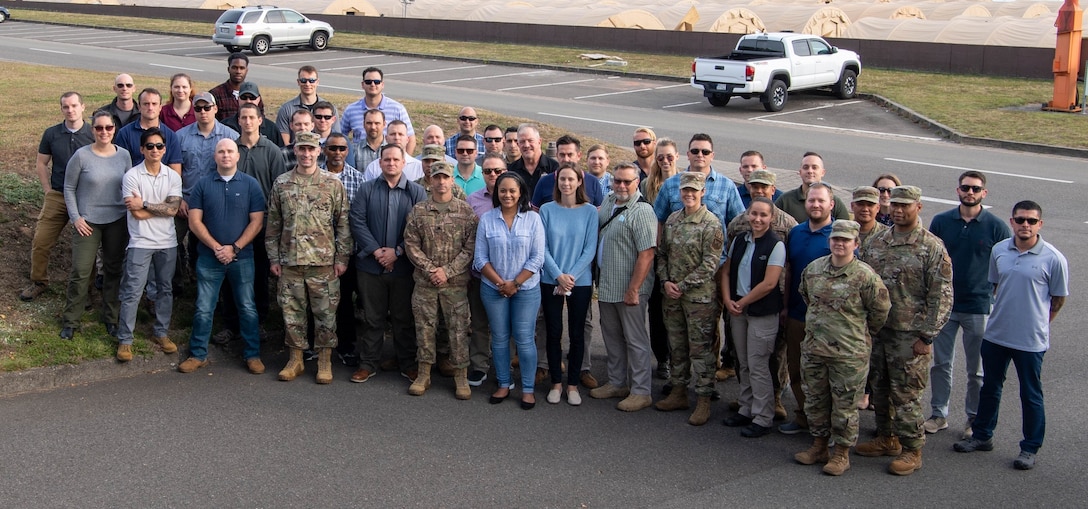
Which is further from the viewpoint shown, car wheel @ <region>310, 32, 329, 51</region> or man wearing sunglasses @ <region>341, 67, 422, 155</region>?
car wheel @ <region>310, 32, 329, 51</region>

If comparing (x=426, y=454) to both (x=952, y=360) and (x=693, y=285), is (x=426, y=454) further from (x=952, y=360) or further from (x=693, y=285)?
(x=952, y=360)

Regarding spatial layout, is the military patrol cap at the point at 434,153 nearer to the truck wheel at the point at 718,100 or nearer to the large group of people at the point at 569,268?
the large group of people at the point at 569,268

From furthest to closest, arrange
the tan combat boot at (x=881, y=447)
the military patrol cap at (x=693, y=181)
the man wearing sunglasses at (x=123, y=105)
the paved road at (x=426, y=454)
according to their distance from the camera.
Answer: the man wearing sunglasses at (x=123, y=105) < the military patrol cap at (x=693, y=181) < the tan combat boot at (x=881, y=447) < the paved road at (x=426, y=454)

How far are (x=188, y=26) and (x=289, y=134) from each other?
1714 inches

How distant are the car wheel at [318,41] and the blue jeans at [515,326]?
34604 mm

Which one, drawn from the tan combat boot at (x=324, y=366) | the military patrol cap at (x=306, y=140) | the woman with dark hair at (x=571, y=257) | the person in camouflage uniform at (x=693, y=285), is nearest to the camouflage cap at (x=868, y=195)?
the person in camouflage uniform at (x=693, y=285)

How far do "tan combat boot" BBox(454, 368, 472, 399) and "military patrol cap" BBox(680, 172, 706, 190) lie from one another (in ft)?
7.78

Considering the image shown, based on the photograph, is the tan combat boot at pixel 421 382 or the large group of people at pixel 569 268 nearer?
the large group of people at pixel 569 268

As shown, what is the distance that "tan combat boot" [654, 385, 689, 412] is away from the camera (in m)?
8.12

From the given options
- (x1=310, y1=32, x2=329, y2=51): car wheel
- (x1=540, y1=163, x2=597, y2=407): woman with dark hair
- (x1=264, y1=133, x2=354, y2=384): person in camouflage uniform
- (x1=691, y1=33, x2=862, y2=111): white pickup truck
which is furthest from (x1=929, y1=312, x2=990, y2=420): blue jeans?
(x1=310, y1=32, x2=329, y2=51): car wheel

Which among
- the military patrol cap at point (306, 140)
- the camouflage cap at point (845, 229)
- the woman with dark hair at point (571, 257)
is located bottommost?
the woman with dark hair at point (571, 257)

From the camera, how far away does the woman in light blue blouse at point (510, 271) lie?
26.5 feet

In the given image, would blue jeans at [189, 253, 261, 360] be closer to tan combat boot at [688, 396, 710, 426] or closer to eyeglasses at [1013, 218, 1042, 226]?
tan combat boot at [688, 396, 710, 426]

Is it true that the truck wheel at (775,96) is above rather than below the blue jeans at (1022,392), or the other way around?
above
